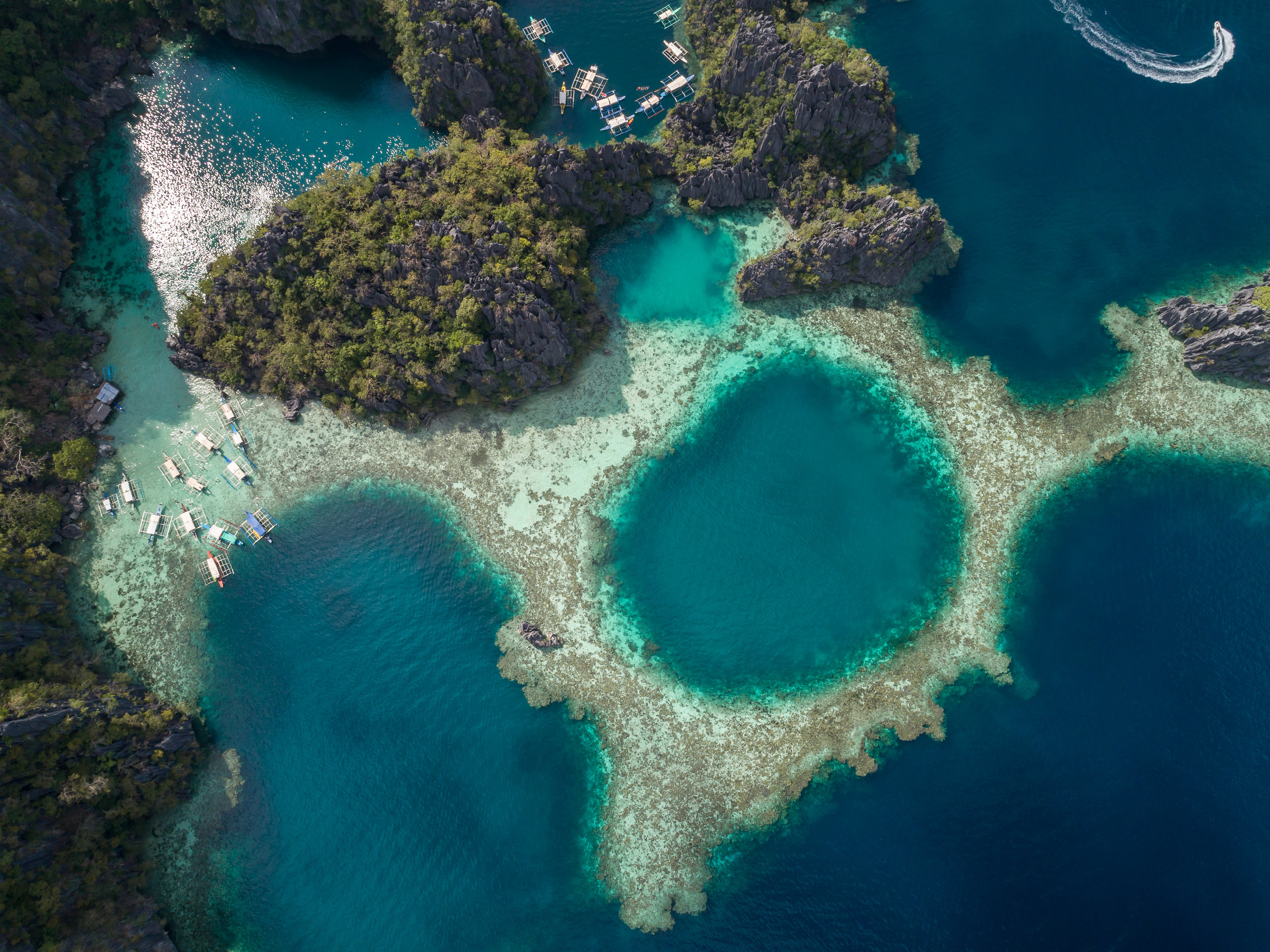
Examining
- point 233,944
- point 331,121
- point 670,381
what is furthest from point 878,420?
point 233,944

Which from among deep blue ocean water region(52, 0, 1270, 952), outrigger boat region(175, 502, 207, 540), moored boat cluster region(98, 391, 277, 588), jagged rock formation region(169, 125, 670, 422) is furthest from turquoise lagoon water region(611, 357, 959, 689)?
Answer: outrigger boat region(175, 502, 207, 540)

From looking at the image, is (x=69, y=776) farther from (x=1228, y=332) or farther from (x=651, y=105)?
(x=1228, y=332)

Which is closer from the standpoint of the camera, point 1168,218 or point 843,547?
point 843,547

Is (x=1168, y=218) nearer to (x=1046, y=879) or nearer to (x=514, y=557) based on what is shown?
(x=1046, y=879)

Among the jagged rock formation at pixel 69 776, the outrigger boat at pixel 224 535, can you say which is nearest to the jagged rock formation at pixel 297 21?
the outrigger boat at pixel 224 535

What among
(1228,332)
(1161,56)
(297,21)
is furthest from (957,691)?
(297,21)

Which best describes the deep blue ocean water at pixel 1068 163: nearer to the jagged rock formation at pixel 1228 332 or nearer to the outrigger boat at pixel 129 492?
the jagged rock formation at pixel 1228 332
